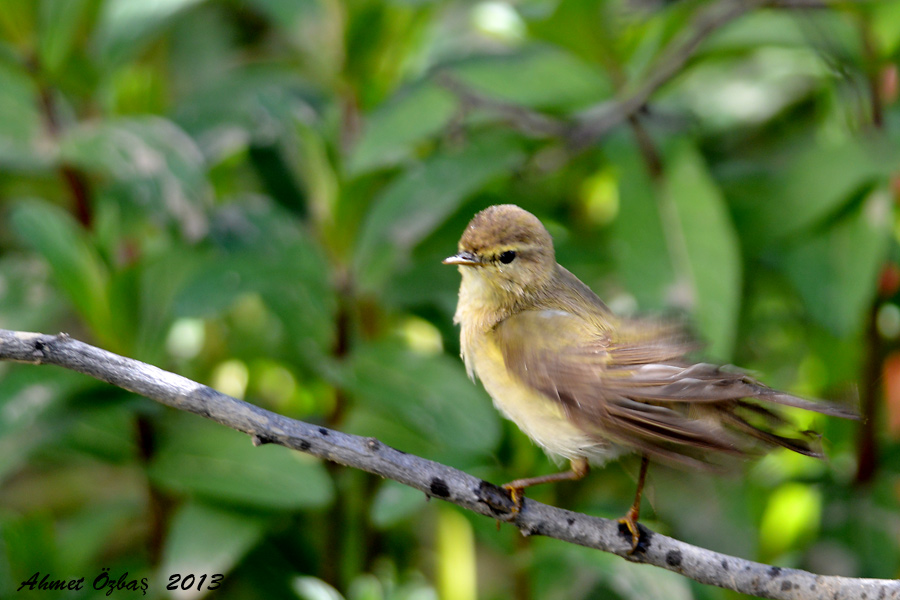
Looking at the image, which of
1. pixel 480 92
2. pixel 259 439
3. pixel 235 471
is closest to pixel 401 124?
pixel 480 92

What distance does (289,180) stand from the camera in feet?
7.48

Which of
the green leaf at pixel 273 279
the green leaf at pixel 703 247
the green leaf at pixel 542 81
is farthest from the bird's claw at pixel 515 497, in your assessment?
the green leaf at pixel 542 81

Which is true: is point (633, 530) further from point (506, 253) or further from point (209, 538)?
point (209, 538)

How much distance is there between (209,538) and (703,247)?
45.9 inches

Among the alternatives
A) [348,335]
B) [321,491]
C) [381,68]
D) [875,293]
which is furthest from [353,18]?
[875,293]

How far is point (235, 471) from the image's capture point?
175 cm

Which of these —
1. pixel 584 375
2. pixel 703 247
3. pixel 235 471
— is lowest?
pixel 235 471

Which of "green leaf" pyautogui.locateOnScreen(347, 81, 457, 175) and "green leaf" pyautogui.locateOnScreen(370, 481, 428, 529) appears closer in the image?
"green leaf" pyautogui.locateOnScreen(370, 481, 428, 529)

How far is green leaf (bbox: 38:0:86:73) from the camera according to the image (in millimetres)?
1930

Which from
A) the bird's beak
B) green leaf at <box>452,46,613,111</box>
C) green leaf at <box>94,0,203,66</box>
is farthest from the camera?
green leaf at <box>94,0,203,66</box>

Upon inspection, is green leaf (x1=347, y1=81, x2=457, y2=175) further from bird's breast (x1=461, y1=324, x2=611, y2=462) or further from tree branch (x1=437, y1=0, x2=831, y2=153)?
bird's breast (x1=461, y1=324, x2=611, y2=462)

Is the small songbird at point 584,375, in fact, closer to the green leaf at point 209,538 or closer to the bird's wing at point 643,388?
the bird's wing at point 643,388

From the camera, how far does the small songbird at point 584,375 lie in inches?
26.2

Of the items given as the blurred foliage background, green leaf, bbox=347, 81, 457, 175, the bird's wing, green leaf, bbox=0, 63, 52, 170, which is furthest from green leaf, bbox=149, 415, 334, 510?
the bird's wing
